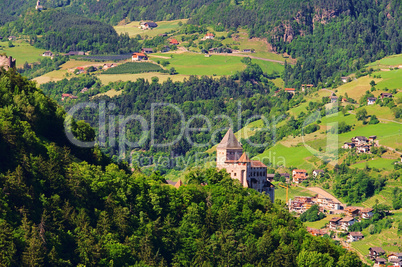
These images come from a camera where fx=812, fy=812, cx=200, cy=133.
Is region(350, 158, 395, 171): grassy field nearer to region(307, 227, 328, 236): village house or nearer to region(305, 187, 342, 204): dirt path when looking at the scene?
region(305, 187, 342, 204): dirt path

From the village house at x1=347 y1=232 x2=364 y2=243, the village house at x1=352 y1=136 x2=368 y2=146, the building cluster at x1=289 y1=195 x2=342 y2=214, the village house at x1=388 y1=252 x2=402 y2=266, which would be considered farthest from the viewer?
the village house at x1=352 y1=136 x2=368 y2=146

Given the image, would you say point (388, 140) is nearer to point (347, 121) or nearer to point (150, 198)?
point (347, 121)

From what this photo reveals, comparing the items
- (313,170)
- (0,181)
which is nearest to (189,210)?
(0,181)

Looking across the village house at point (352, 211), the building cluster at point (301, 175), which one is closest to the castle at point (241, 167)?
the village house at point (352, 211)

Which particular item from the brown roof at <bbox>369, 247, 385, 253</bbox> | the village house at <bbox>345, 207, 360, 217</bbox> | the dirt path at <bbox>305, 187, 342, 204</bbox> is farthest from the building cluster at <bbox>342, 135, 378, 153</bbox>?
the brown roof at <bbox>369, 247, 385, 253</bbox>

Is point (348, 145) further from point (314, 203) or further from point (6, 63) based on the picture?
point (6, 63)

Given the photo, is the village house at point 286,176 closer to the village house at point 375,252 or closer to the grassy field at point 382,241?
the grassy field at point 382,241
